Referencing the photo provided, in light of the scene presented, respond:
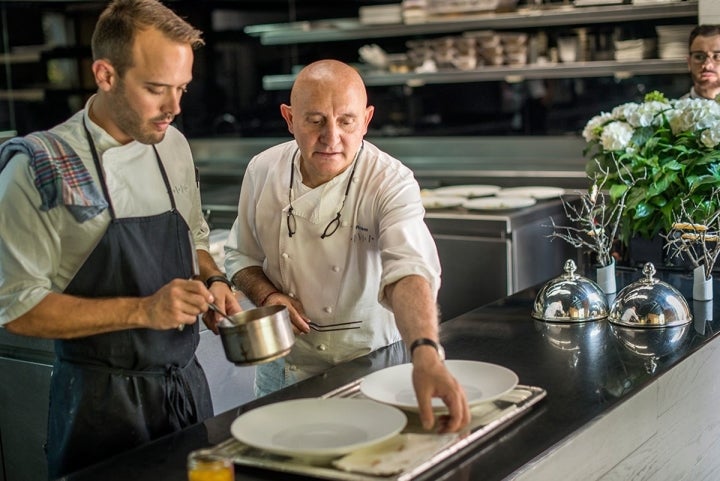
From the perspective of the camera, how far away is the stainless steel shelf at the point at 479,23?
17.3 feet

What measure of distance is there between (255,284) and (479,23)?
3.52 m

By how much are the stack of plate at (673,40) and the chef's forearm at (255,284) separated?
11.1 feet

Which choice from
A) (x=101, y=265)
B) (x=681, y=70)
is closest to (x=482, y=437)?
(x=101, y=265)

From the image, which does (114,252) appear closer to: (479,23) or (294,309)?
(294,309)

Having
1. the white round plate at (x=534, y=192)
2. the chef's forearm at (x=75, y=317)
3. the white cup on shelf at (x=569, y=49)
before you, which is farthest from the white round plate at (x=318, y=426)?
the white cup on shelf at (x=569, y=49)

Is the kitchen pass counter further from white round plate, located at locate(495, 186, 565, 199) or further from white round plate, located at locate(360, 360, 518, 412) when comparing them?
white round plate, located at locate(495, 186, 565, 199)

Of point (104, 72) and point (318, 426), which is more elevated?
point (104, 72)


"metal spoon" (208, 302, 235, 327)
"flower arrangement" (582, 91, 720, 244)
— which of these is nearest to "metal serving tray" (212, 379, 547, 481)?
"metal spoon" (208, 302, 235, 327)

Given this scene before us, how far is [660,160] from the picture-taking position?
3.30m

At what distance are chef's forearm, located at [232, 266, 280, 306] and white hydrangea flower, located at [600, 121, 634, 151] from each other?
130cm

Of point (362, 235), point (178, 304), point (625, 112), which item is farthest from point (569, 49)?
point (178, 304)

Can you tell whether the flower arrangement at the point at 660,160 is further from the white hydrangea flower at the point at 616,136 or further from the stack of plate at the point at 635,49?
the stack of plate at the point at 635,49

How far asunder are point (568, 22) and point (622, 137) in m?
2.57

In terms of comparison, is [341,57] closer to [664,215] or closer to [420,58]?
[420,58]
